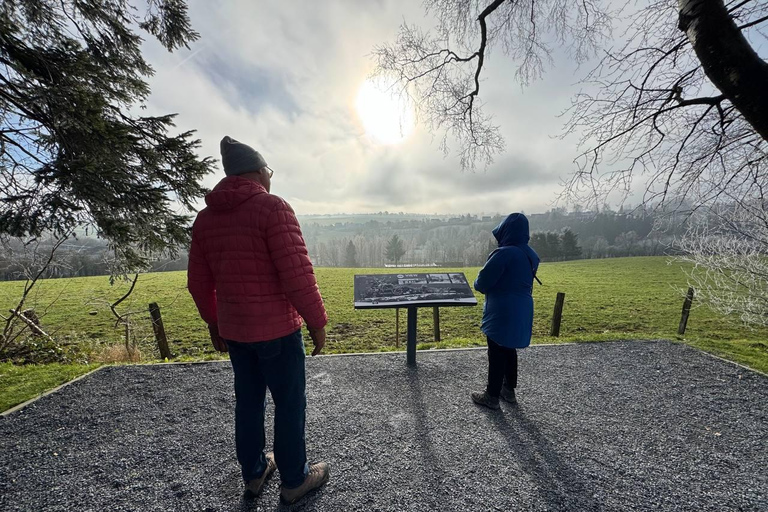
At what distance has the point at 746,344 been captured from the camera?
6.37m

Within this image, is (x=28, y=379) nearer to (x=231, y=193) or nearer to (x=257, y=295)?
(x=257, y=295)

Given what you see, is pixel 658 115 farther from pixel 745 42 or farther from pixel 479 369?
pixel 479 369

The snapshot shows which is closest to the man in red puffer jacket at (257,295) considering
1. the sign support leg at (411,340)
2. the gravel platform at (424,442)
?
the gravel platform at (424,442)

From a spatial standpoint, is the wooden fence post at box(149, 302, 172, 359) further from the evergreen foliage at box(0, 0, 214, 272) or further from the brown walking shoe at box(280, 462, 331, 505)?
the brown walking shoe at box(280, 462, 331, 505)

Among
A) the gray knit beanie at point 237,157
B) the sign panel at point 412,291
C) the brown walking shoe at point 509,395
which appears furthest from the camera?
the sign panel at point 412,291

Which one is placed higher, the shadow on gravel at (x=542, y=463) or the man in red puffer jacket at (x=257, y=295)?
the man in red puffer jacket at (x=257, y=295)

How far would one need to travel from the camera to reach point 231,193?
1.75 metres

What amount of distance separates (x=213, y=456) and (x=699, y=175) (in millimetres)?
6081

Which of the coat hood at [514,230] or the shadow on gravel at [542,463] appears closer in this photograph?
the shadow on gravel at [542,463]

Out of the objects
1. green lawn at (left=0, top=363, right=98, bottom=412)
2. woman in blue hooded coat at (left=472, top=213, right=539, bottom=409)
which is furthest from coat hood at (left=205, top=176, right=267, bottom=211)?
green lawn at (left=0, top=363, right=98, bottom=412)

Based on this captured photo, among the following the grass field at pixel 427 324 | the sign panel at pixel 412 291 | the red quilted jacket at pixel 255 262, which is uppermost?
the red quilted jacket at pixel 255 262

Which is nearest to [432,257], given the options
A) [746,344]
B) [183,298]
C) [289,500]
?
→ [183,298]

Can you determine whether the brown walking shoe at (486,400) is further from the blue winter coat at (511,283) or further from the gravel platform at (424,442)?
the blue winter coat at (511,283)

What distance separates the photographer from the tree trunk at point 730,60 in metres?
2.00
